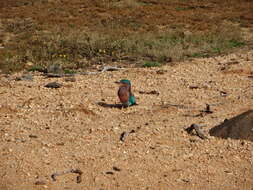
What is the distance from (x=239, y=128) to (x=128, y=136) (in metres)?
1.37

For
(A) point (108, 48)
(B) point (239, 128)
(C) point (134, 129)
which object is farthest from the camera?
(A) point (108, 48)

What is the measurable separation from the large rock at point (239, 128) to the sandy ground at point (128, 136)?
0.35 feet

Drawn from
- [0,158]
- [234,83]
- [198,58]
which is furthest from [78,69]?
[0,158]

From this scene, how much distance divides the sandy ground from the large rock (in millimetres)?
105

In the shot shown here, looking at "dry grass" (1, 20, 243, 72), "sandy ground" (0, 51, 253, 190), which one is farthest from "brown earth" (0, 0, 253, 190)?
"dry grass" (1, 20, 243, 72)

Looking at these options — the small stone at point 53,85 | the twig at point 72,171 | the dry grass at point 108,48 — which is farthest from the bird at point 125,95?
the dry grass at point 108,48

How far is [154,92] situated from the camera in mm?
8227

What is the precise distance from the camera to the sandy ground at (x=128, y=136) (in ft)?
16.1

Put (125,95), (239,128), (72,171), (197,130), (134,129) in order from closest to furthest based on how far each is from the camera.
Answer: (72,171) → (239,128) → (197,130) → (134,129) → (125,95)

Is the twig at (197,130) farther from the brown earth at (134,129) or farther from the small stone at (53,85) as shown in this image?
the small stone at (53,85)

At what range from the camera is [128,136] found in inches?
239

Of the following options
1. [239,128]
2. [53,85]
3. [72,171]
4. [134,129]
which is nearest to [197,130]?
[239,128]

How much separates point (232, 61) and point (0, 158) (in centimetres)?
654

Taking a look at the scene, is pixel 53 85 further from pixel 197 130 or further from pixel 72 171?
pixel 72 171
